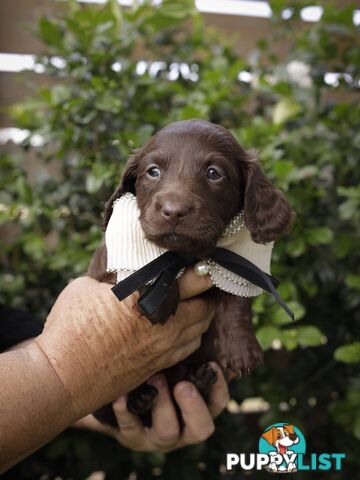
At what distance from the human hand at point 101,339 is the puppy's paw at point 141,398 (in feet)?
0.55

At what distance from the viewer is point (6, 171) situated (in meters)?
2.38

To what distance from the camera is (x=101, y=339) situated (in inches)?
48.3

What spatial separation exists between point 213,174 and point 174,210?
20cm

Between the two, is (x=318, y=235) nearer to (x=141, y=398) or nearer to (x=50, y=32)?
(x=141, y=398)

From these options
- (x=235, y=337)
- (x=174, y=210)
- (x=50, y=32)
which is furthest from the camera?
(x=50, y=32)

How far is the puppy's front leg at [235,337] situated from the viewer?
1.25 m

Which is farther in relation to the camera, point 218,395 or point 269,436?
point 218,395

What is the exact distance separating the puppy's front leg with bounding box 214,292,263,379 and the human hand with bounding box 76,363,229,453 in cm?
21

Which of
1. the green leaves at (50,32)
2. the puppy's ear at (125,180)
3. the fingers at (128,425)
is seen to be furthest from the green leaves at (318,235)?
the green leaves at (50,32)

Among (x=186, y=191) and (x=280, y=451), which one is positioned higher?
(x=186, y=191)

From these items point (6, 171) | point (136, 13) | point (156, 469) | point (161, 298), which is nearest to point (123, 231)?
point (161, 298)

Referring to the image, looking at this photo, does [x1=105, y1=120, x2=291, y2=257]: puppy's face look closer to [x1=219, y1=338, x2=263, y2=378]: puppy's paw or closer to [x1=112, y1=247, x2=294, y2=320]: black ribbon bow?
[x1=112, y1=247, x2=294, y2=320]: black ribbon bow

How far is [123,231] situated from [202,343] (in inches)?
19.1

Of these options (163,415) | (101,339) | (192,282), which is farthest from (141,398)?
(192,282)
